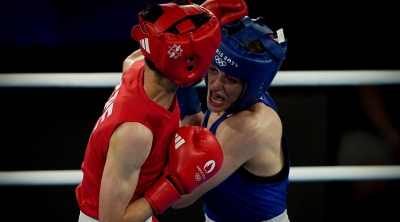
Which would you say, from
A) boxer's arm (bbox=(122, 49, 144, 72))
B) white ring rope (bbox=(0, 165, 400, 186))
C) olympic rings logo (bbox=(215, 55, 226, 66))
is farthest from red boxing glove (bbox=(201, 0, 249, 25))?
white ring rope (bbox=(0, 165, 400, 186))

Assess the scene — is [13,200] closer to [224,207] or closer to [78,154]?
[78,154]

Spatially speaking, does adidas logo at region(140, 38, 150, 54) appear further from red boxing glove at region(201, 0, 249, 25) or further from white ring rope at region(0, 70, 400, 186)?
white ring rope at region(0, 70, 400, 186)

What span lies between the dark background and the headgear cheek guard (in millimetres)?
1161

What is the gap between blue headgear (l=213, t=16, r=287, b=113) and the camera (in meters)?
2.21

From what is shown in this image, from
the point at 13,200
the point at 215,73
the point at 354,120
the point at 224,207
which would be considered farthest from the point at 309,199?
the point at 13,200

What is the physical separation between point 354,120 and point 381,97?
0.60 feet

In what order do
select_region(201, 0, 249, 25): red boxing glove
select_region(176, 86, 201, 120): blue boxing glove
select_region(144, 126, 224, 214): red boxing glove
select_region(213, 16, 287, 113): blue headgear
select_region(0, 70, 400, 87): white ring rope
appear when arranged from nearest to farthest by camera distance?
1. select_region(144, 126, 224, 214): red boxing glove
2. select_region(213, 16, 287, 113): blue headgear
3. select_region(201, 0, 249, 25): red boxing glove
4. select_region(176, 86, 201, 120): blue boxing glove
5. select_region(0, 70, 400, 87): white ring rope

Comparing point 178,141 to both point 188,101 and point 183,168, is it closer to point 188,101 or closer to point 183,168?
point 183,168

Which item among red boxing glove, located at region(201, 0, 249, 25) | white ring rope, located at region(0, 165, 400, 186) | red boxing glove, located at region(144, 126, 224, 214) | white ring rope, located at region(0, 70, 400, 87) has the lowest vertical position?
white ring rope, located at region(0, 165, 400, 186)

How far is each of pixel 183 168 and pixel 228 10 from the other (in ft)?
2.35

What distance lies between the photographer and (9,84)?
2.91 metres

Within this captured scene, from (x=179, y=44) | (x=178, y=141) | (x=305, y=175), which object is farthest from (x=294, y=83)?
(x=179, y=44)

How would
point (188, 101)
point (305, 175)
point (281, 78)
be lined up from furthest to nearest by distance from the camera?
point (305, 175), point (281, 78), point (188, 101)

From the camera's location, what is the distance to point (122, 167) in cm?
179
